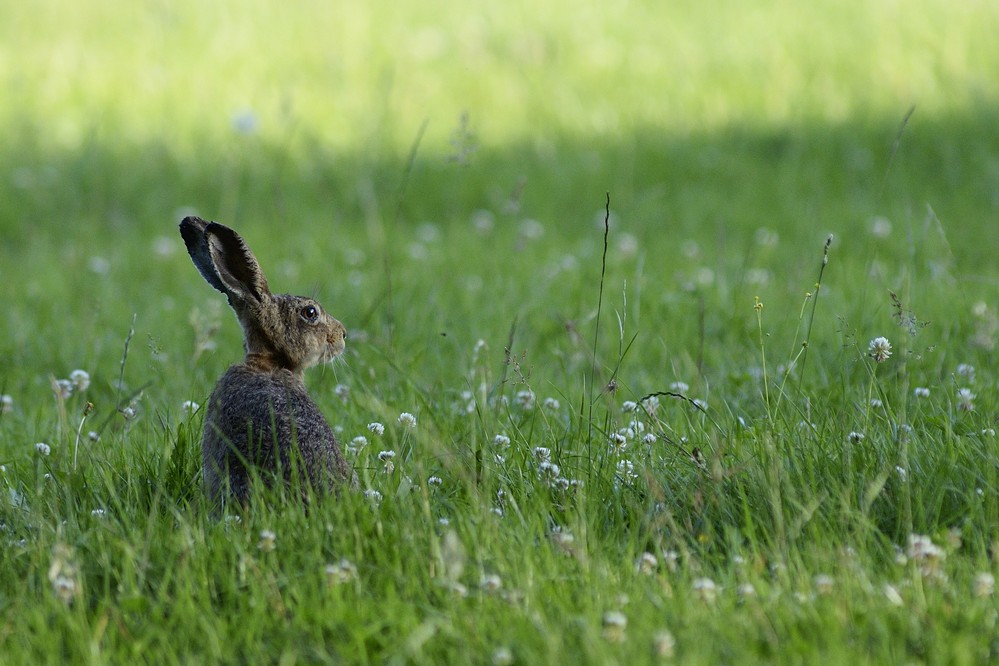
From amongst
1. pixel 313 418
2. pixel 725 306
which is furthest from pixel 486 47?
pixel 313 418

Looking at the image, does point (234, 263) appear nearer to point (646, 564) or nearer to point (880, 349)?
point (646, 564)

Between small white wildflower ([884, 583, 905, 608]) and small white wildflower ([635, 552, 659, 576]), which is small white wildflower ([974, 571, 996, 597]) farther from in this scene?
small white wildflower ([635, 552, 659, 576])

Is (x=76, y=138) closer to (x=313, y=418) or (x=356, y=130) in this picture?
(x=356, y=130)

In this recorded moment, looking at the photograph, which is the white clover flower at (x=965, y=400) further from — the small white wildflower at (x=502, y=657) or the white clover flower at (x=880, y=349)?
the small white wildflower at (x=502, y=657)

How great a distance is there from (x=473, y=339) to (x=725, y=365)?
4.81ft

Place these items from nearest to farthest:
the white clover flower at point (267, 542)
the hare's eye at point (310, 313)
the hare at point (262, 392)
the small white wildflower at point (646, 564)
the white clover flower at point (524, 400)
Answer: the small white wildflower at point (646, 564) < the white clover flower at point (267, 542) < the hare at point (262, 392) < the hare's eye at point (310, 313) < the white clover flower at point (524, 400)

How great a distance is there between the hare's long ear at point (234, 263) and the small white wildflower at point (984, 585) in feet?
8.98

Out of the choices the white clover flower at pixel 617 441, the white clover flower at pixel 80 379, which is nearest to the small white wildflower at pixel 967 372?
the white clover flower at pixel 617 441

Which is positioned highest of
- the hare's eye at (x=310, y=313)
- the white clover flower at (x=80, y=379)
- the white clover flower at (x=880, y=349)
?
the hare's eye at (x=310, y=313)

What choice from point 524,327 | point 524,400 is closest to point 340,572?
point 524,400

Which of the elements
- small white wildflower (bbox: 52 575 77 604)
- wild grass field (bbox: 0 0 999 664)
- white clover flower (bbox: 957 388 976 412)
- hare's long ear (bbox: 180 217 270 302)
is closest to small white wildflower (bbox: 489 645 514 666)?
wild grass field (bbox: 0 0 999 664)

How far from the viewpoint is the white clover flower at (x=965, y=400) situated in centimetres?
450

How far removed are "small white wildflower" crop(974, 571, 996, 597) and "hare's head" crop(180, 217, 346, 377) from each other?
266cm

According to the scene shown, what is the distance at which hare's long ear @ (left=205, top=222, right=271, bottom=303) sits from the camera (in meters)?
4.41
